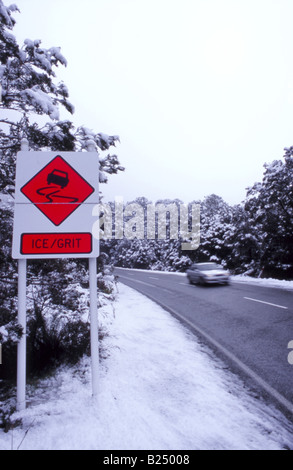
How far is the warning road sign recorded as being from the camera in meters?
3.21

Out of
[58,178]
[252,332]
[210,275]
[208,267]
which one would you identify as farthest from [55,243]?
[208,267]

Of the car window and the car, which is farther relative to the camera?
the car window

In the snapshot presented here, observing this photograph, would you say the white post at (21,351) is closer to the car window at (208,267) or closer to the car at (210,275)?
the car at (210,275)

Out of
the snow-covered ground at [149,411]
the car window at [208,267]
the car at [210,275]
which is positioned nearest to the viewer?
the snow-covered ground at [149,411]

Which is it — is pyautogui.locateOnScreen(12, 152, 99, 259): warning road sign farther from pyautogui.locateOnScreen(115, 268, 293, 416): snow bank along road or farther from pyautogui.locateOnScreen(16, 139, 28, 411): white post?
pyautogui.locateOnScreen(115, 268, 293, 416): snow bank along road

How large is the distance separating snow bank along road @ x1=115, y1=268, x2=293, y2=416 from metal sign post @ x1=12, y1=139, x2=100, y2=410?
241cm

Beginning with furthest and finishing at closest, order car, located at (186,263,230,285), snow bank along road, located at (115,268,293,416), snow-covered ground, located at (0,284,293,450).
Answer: car, located at (186,263,230,285)
snow bank along road, located at (115,268,293,416)
snow-covered ground, located at (0,284,293,450)

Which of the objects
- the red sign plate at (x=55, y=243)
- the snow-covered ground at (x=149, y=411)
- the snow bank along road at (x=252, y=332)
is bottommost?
the snow bank along road at (x=252, y=332)

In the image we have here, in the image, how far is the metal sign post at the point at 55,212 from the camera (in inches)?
126

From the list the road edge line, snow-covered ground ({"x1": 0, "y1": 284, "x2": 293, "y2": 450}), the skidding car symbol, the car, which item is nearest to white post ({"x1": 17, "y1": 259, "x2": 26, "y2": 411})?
snow-covered ground ({"x1": 0, "y1": 284, "x2": 293, "y2": 450})

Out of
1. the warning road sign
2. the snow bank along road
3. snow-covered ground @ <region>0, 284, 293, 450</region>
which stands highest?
the warning road sign

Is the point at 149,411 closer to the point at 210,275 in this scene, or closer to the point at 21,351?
the point at 21,351

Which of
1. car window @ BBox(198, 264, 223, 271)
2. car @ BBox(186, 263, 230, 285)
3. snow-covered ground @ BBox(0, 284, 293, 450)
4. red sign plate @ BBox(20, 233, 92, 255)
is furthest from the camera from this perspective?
car window @ BBox(198, 264, 223, 271)

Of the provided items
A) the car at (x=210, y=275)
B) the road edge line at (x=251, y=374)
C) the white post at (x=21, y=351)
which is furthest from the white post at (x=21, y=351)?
the car at (x=210, y=275)
